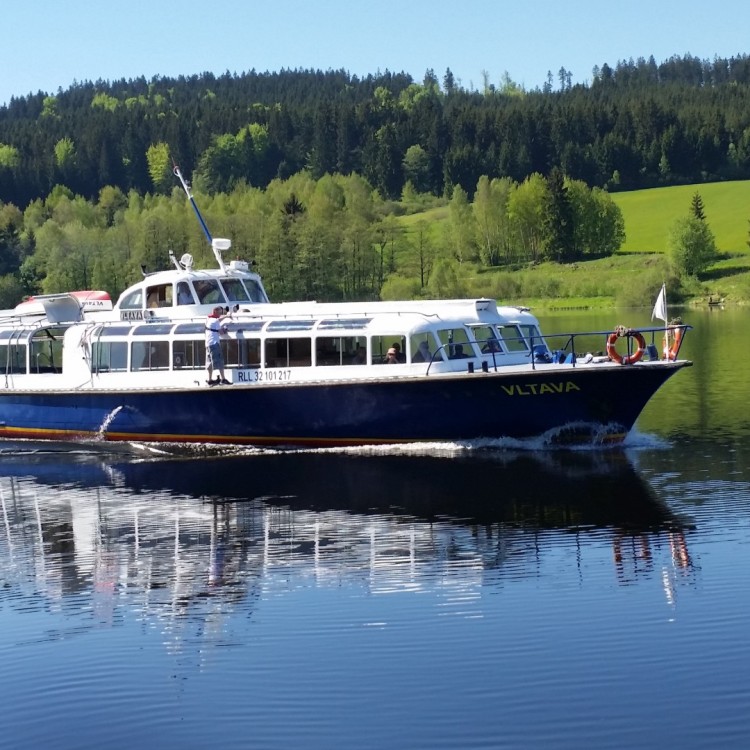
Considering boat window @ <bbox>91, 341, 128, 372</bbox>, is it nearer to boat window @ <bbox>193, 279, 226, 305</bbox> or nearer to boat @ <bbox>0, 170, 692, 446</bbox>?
boat @ <bbox>0, 170, 692, 446</bbox>

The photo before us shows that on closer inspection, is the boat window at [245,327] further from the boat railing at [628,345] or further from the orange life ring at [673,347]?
the orange life ring at [673,347]

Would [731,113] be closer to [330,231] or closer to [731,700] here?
[330,231]

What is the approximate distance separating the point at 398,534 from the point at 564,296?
3544 inches

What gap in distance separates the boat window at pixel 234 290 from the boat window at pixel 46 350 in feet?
15.0

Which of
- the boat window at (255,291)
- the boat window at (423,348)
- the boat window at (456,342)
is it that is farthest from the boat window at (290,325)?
the boat window at (255,291)

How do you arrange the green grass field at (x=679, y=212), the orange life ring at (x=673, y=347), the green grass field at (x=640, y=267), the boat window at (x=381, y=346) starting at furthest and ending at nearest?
the green grass field at (x=679, y=212), the green grass field at (x=640, y=267), the boat window at (x=381, y=346), the orange life ring at (x=673, y=347)

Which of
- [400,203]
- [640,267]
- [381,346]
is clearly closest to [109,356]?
[381,346]

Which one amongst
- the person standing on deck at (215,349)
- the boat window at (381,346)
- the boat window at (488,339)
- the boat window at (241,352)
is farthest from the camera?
the boat window at (241,352)

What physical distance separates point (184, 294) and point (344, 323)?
5.22m

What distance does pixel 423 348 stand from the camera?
94.6 feet

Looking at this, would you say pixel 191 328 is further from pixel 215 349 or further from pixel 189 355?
pixel 215 349

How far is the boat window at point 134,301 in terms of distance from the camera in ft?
110

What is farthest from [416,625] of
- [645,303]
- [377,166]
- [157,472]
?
[377,166]

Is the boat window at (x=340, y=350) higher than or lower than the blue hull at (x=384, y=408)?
higher
